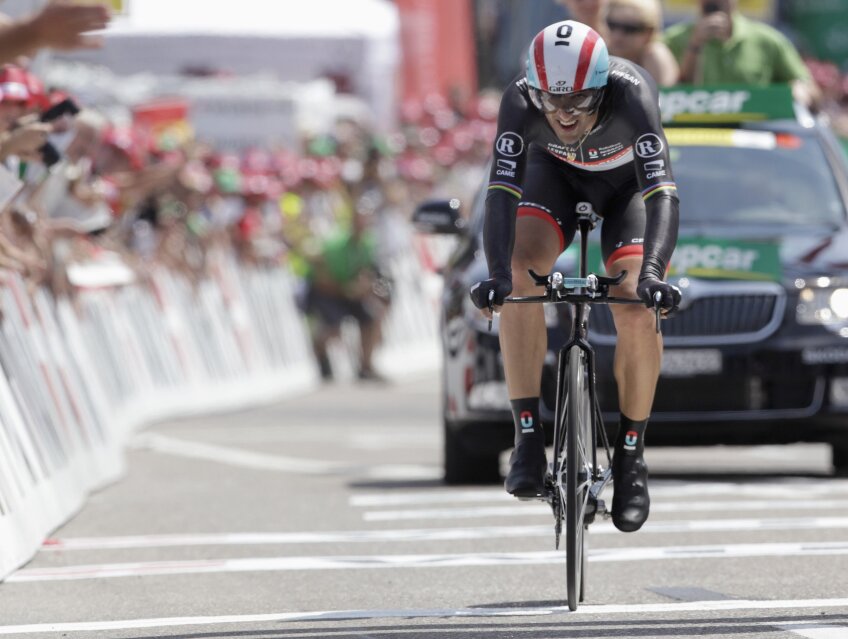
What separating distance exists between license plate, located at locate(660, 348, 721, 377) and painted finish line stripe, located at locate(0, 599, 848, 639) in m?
3.91

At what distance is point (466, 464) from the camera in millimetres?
12859

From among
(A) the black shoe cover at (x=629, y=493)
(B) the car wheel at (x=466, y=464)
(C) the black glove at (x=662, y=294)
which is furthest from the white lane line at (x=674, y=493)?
(C) the black glove at (x=662, y=294)

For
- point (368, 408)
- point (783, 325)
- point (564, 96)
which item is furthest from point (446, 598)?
point (368, 408)

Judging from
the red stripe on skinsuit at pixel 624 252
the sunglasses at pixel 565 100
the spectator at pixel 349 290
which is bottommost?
the spectator at pixel 349 290

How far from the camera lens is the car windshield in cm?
1288

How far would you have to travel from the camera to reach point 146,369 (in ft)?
65.4

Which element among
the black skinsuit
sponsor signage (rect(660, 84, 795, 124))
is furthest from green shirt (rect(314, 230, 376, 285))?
the black skinsuit

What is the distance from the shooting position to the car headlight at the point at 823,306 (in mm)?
12203

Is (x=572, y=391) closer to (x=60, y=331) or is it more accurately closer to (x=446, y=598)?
(x=446, y=598)

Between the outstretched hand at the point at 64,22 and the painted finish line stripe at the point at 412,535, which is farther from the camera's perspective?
the painted finish line stripe at the point at 412,535

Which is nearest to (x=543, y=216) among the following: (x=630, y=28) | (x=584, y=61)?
(x=584, y=61)

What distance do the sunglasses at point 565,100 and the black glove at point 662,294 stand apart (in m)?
0.65

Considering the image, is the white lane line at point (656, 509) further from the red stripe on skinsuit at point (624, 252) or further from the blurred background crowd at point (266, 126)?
the red stripe on skinsuit at point (624, 252)

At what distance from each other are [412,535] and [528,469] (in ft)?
7.78
